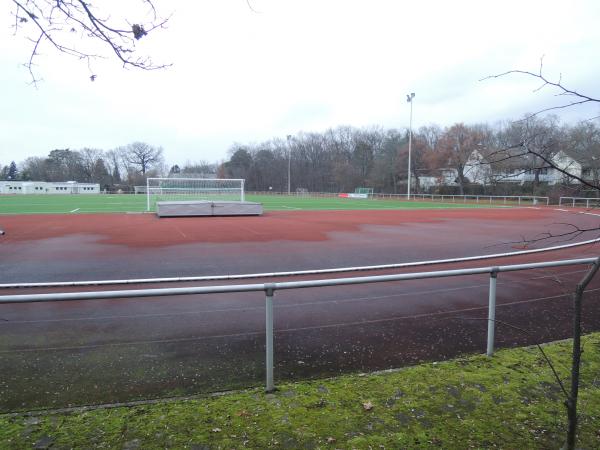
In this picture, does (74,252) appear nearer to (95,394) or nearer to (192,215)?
(95,394)

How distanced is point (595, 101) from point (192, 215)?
23.8 metres

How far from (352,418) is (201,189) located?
2639cm

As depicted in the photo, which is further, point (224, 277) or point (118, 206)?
point (118, 206)

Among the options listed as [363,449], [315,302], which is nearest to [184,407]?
[363,449]

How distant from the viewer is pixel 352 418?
3123 mm

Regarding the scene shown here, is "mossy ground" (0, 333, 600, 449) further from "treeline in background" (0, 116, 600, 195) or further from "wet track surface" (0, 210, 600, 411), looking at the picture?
"treeline in background" (0, 116, 600, 195)

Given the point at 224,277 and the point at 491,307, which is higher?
the point at 491,307

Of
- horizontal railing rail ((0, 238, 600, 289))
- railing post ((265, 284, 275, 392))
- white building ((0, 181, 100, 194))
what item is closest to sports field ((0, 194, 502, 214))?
horizontal railing rail ((0, 238, 600, 289))

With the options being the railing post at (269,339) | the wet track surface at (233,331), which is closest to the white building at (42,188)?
the wet track surface at (233,331)

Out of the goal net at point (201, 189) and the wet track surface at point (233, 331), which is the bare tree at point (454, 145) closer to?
the goal net at point (201, 189)

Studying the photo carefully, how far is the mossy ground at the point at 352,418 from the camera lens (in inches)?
112

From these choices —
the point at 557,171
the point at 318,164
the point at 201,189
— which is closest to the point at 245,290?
the point at 557,171

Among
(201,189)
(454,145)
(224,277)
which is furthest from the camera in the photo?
(454,145)

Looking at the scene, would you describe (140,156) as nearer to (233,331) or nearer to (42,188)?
(42,188)
